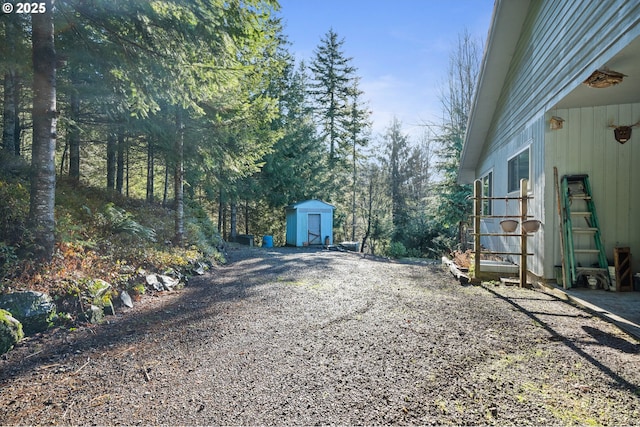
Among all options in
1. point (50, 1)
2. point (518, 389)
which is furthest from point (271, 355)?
point (50, 1)

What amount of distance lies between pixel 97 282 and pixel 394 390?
3.90 m

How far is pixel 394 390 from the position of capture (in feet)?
7.61

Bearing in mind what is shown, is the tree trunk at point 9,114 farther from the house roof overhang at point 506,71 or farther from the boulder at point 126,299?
the house roof overhang at point 506,71

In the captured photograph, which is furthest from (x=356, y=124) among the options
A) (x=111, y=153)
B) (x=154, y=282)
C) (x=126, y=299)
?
(x=126, y=299)

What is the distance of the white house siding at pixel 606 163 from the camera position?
16.5ft

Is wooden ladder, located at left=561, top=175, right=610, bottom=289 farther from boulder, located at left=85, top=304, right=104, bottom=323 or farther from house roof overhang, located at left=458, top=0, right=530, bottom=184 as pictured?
boulder, located at left=85, top=304, right=104, bottom=323

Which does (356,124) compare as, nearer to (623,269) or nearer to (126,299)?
(623,269)

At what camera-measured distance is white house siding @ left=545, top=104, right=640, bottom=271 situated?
5.02 metres

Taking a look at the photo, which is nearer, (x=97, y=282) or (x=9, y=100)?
(x=97, y=282)

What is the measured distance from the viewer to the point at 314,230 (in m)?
17.0

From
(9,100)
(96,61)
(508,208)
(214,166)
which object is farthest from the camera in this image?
(214,166)

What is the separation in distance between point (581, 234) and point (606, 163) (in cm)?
117

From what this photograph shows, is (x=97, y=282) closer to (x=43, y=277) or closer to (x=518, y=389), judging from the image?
(x=43, y=277)

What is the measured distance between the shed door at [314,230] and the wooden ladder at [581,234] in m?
12.6
